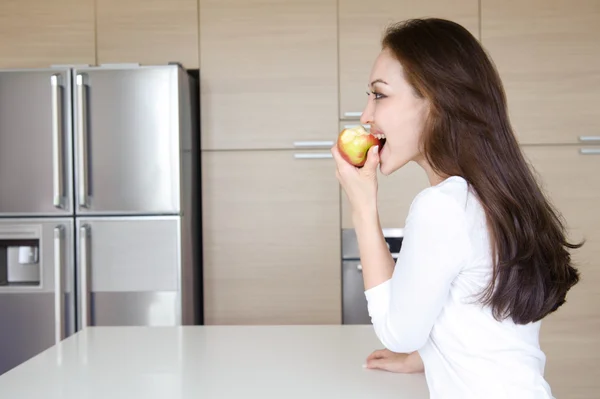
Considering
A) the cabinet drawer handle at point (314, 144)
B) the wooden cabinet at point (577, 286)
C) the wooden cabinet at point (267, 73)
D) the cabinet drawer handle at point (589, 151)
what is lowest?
the wooden cabinet at point (577, 286)

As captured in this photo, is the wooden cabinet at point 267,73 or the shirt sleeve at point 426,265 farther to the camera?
the wooden cabinet at point 267,73

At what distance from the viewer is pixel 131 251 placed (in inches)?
104

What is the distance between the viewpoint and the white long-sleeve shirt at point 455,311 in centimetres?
84

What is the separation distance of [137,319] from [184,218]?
45 cm

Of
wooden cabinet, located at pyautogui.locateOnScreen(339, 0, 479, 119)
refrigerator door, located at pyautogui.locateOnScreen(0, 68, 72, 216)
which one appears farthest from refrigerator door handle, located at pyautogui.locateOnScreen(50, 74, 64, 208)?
wooden cabinet, located at pyautogui.locateOnScreen(339, 0, 479, 119)

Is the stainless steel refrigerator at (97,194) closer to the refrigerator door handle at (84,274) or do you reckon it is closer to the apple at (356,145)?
the refrigerator door handle at (84,274)

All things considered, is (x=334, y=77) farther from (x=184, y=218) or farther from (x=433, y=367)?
(x=433, y=367)

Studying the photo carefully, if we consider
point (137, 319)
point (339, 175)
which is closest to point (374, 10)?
point (137, 319)

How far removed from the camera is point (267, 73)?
2850 millimetres

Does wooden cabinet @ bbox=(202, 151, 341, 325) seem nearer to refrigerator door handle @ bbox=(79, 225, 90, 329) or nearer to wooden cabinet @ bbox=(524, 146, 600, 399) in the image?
refrigerator door handle @ bbox=(79, 225, 90, 329)

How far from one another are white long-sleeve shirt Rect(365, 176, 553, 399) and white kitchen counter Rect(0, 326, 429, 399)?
0.17 m

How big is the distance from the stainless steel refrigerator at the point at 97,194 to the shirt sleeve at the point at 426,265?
186 cm

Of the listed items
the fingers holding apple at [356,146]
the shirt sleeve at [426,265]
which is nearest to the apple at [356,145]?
the fingers holding apple at [356,146]

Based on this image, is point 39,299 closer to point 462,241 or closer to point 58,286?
point 58,286
